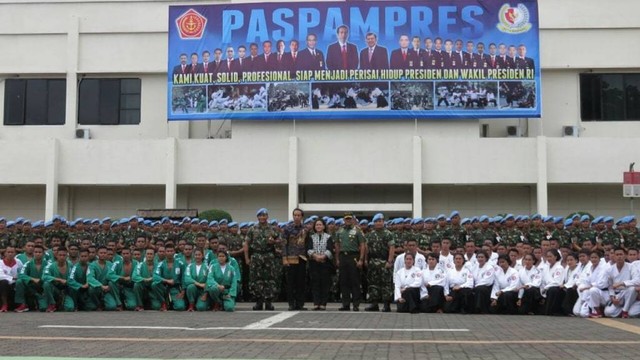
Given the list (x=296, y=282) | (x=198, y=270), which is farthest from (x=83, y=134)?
(x=296, y=282)

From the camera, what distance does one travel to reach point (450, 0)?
27.8m

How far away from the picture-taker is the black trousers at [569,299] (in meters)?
14.1

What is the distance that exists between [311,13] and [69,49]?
962 centimetres

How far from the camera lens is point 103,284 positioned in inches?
586

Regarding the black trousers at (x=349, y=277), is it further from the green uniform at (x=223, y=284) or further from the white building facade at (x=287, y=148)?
the white building facade at (x=287, y=148)

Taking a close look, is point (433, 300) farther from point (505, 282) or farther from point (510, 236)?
point (510, 236)

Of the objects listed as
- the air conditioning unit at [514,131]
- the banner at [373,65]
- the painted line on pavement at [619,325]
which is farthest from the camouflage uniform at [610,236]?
the air conditioning unit at [514,131]

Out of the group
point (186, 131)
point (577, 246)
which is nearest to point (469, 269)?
point (577, 246)

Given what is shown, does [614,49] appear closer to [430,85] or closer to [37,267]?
[430,85]

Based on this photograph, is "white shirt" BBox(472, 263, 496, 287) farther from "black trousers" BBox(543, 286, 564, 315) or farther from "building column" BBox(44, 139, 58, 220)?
"building column" BBox(44, 139, 58, 220)

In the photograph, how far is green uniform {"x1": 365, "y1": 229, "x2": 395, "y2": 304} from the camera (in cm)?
1492

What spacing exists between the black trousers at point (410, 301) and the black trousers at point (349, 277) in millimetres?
839

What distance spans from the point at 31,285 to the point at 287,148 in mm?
14306

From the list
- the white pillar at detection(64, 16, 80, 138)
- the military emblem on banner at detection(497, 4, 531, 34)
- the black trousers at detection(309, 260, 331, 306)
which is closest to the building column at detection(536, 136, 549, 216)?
the military emblem on banner at detection(497, 4, 531, 34)
